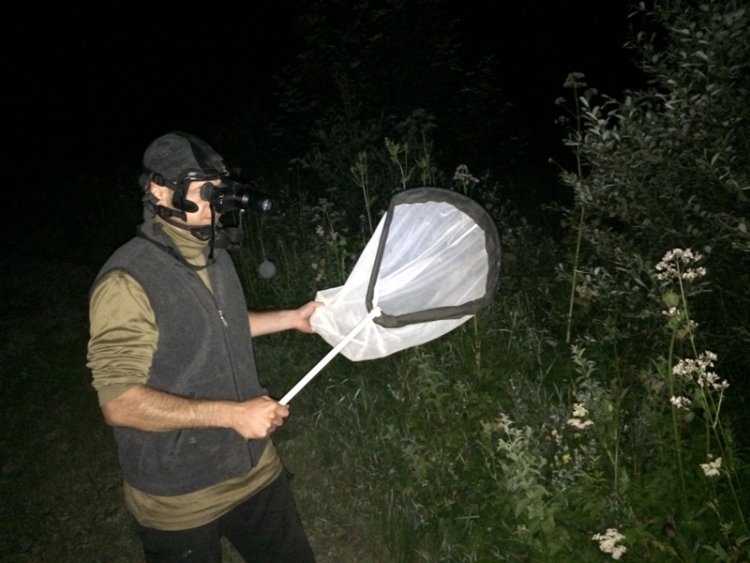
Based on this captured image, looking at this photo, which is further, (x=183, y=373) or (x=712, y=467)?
(x=712, y=467)

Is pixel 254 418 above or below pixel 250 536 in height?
above

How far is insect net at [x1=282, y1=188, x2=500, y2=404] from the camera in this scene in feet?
6.93

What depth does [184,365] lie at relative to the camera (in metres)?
2.06

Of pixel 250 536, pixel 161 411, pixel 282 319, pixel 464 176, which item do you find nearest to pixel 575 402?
pixel 464 176

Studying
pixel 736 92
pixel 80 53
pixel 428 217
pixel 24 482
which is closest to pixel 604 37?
pixel 736 92

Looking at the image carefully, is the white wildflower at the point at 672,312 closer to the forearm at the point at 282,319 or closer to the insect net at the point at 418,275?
the insect net at the point at 418,275

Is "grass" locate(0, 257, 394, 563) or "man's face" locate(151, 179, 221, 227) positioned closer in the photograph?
"man's face" locate(151, 179, 221, 227)

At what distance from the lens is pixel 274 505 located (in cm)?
238

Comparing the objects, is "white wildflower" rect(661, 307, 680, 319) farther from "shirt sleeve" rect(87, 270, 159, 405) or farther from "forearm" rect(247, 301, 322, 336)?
"shirt sleeve" rect(87, 270, 159, 405)

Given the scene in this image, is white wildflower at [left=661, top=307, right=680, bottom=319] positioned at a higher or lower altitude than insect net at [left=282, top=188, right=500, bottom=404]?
lower

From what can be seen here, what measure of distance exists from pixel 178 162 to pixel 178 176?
0.18 feet

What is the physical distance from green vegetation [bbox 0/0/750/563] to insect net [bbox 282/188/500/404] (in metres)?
0.74

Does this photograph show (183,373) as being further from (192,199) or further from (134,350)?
(192,199)

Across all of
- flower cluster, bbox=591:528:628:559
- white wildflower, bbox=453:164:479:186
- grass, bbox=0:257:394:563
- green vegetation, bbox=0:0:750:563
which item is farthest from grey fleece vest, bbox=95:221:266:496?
white wildflower, bbox=453:164:479:186
